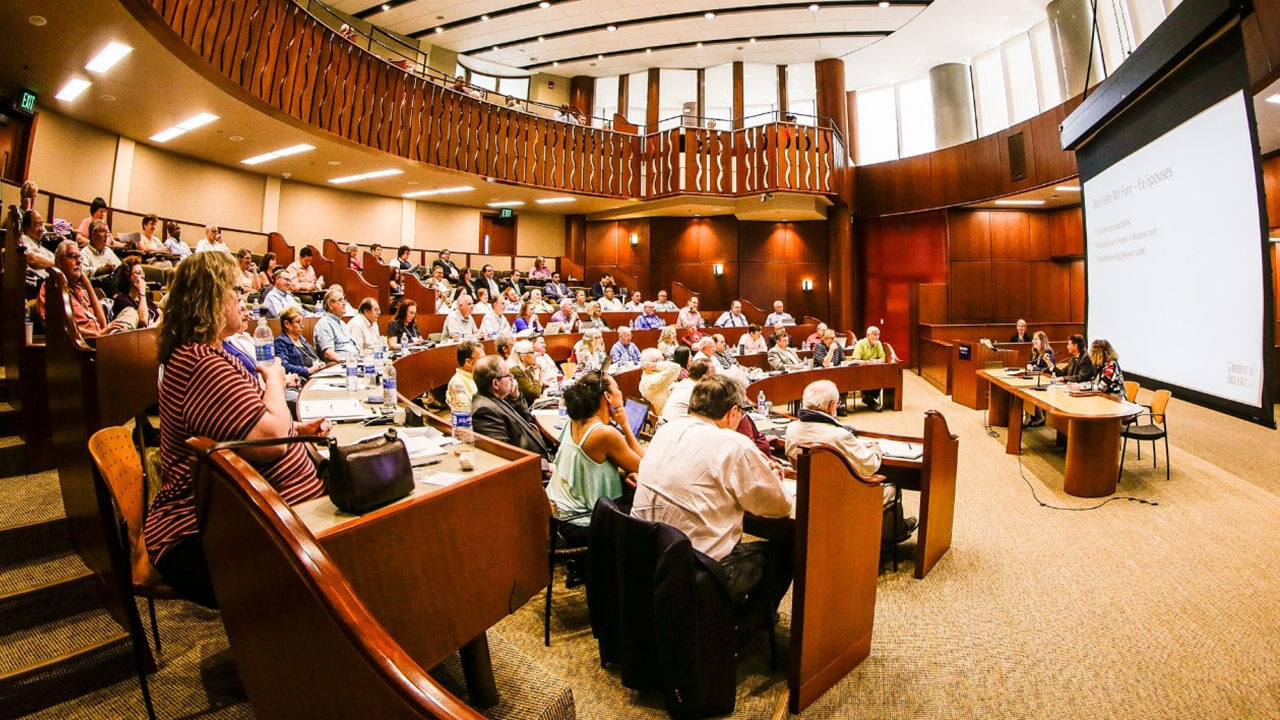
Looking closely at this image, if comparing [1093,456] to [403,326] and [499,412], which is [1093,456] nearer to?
[499,412]

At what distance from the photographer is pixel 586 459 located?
8.94 feet

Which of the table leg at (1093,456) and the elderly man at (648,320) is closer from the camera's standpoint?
the table leg at (1093,456)

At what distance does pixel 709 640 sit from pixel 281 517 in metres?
1.64

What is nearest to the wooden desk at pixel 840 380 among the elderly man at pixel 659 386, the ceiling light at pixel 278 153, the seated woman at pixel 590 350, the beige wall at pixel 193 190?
the seated woman at pixel 590 350

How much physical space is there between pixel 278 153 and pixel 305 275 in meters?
2.86

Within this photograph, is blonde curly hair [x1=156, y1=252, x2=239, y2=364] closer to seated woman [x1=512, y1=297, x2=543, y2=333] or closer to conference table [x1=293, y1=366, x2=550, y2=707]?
conference table [x1=293, y1=366, x2=550, y2=707]

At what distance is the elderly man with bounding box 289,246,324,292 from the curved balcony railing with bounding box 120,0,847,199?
1.71 meters

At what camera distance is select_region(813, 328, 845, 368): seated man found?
324 inches

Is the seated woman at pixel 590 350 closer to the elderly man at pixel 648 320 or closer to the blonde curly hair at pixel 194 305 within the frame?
the elderly man at pixel 648 320

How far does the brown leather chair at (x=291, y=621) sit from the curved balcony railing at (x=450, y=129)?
6.00 m

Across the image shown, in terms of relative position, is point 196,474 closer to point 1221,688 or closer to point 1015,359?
point 1221,688

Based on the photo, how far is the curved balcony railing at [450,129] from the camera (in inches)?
246

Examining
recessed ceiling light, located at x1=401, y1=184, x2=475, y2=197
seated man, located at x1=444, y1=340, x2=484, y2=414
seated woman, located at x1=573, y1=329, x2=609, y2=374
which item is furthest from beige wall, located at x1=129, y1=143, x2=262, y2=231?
seated man, located at x1=444, y1=340, x2=484, y2=414

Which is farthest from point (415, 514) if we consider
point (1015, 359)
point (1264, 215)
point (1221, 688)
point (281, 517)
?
point (1015, 359)
